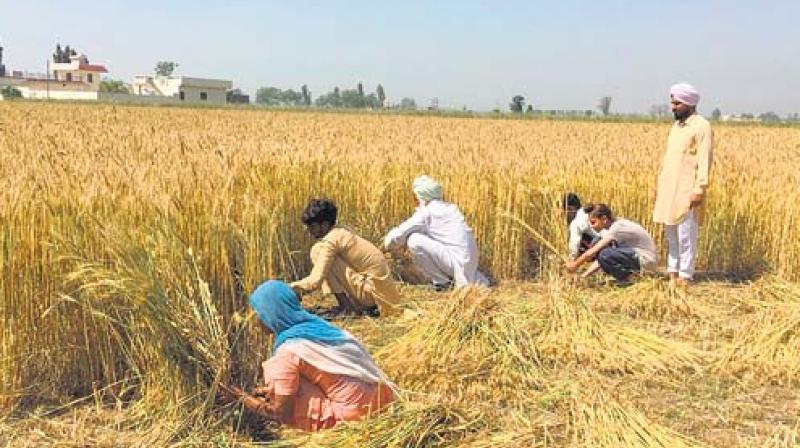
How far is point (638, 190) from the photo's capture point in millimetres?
8016

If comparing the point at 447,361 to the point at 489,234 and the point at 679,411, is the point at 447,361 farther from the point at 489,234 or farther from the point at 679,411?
the point at 489,234

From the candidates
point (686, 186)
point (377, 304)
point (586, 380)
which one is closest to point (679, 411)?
point (586, 380)

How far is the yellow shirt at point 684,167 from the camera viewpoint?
6816mm

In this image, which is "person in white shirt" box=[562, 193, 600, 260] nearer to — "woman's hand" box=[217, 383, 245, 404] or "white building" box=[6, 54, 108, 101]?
"woman's hand" box=[217, 383, 245, 404]

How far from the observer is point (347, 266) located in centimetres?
602

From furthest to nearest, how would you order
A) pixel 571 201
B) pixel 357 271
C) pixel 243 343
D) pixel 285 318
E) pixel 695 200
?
1. pixel 571 201
2. pixel 695 200
3. pixel 357 271
4. pixel 243 343
5. pixel 285 318

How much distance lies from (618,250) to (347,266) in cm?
265

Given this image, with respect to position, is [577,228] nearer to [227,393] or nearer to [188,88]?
[227,393]

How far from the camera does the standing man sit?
269 inches

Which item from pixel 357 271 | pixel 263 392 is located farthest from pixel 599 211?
pixel 263 392

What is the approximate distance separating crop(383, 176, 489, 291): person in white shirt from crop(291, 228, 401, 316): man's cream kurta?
93 centimetres

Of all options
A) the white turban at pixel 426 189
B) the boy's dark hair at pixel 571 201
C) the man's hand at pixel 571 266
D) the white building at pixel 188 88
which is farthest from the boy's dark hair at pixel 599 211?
the white building at pixel 188 88

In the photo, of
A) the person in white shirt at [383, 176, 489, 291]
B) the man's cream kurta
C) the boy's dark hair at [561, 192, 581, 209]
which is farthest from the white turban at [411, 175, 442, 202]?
the boy's dark hair at [561, 192, 581, 209]

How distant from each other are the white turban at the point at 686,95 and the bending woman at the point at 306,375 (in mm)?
4549
